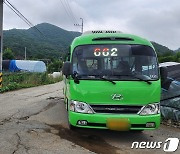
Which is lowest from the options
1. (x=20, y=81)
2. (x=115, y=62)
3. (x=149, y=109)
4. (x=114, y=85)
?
(x=20, y=81)

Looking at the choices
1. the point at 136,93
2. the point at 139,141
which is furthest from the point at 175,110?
the point at 136,93

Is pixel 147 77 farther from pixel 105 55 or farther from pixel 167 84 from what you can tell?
pixel 167 84

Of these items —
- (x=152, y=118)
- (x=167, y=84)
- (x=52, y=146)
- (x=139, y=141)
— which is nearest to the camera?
(x=52, y=146)

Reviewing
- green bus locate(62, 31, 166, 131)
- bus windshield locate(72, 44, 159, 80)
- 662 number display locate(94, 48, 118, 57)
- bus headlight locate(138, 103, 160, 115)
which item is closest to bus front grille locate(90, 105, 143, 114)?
green bus locate(62, 31, 166, 131)

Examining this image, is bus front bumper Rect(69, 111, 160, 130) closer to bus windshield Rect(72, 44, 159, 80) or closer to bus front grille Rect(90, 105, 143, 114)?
bus front grille Rect(90, 105, 143, 114)

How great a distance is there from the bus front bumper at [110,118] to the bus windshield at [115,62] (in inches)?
34.2

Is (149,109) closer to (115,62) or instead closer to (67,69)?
(115,62)

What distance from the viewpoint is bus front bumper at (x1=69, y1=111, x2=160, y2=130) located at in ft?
21.3

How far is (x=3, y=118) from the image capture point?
893 centimetres

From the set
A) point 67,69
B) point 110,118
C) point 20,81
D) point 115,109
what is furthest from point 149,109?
point 20,81

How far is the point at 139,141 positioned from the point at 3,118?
13.5ft

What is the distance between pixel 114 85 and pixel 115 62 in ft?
2.26

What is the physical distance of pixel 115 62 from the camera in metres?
7.09

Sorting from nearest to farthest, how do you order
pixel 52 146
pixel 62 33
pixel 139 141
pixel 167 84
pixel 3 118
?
pixel 52 146 < pixel 139 141 < pixel 3 118 < pixel 167 84 < pixel 62 33
